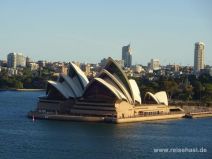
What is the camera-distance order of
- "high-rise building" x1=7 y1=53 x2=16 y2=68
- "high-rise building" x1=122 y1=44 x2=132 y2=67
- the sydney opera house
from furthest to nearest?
"high-rise building" x1=122 y1=44 x2=132 y2=67, "high-rise building" x1=7 y1=53 x2=16 y2=68, the sydney opera house

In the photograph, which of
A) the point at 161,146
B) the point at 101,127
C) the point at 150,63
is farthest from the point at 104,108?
the point at 150,63

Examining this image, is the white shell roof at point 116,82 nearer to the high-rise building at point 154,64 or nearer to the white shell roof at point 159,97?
the white shell roof at point 159,97

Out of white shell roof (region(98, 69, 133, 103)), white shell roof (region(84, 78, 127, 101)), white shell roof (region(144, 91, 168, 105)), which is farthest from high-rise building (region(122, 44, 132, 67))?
white shell roof (region(84, 78, 127, 101))

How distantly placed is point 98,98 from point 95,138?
415 inches

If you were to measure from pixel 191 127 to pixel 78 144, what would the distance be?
471 inches

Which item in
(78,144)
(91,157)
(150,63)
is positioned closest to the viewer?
(91,157)

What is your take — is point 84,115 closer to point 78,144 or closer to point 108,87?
point 108,87

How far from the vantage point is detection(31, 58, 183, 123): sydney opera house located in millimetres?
42969

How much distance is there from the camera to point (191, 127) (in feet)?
133

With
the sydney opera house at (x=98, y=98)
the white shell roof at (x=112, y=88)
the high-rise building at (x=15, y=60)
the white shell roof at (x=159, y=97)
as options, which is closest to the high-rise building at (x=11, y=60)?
the high-rise building at (x=15, y=60)

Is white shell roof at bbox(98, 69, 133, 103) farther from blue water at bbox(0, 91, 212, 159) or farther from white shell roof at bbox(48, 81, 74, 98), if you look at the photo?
white shell roof at bbox(48, 81, 74, 98)

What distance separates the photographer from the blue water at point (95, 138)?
27984mm

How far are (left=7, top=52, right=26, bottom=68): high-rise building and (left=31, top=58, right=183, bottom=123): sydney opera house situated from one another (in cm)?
10046

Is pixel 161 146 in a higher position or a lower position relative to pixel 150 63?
lower
